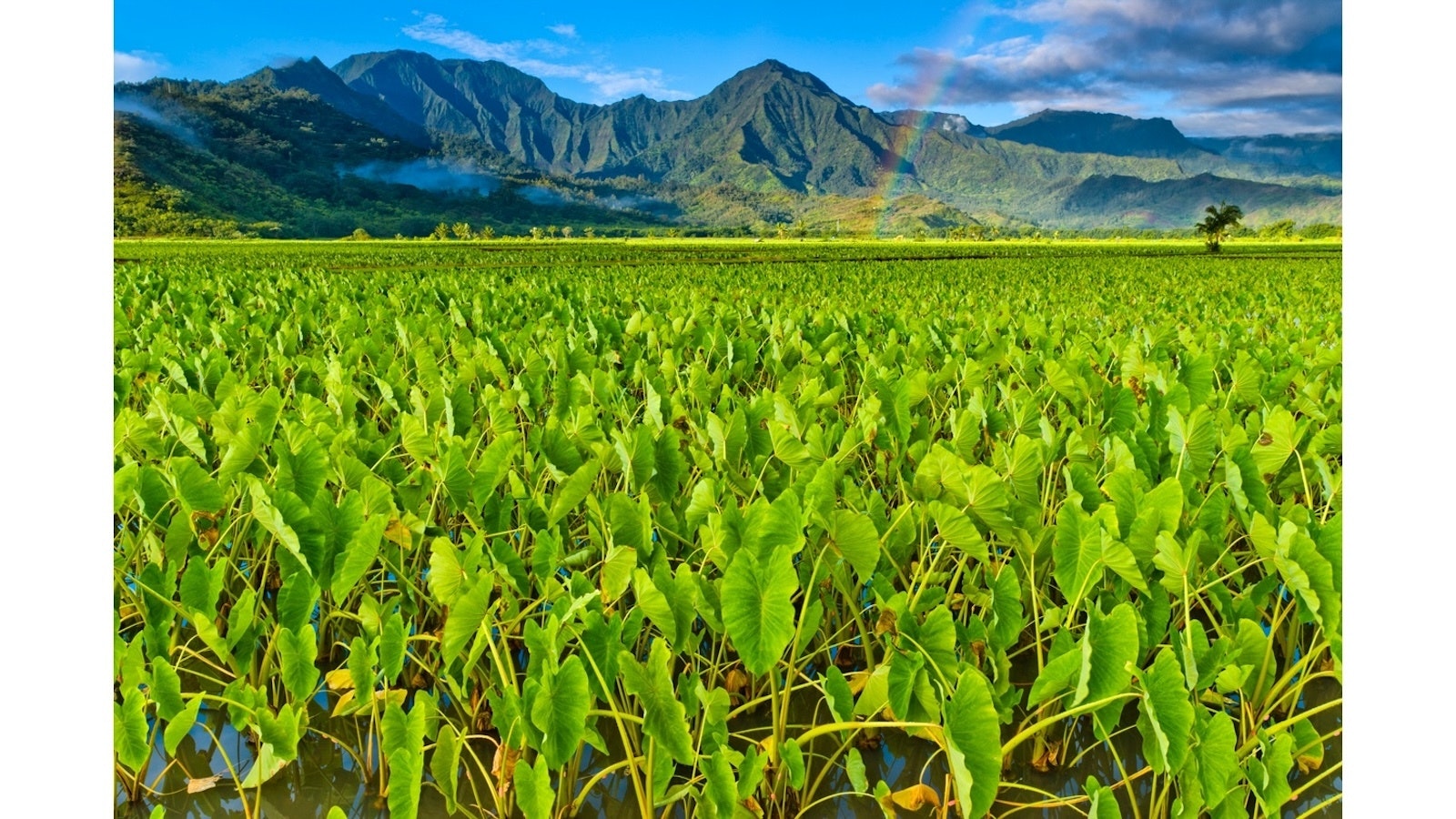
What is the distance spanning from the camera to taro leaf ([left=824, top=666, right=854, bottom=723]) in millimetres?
1535

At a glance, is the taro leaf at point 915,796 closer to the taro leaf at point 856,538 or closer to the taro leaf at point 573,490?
the taro leaf at point 856,538

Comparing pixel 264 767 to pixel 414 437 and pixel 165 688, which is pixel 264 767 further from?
pixel 414 437

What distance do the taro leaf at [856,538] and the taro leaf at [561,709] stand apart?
1.76ft

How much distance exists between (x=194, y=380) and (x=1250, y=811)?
380 centimetres

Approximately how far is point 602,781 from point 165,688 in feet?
2.73

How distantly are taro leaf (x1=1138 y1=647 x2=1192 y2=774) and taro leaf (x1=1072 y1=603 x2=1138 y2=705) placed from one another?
0.13 feet

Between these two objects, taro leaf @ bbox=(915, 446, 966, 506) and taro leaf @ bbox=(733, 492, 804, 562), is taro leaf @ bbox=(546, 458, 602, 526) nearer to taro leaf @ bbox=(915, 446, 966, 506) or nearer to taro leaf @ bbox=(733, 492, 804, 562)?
taro leaf @ bbox=(733, 492, 804, 562)

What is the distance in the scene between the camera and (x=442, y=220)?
95125mm

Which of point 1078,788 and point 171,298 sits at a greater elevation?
point 171,298

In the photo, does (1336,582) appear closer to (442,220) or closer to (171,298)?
(171,298)

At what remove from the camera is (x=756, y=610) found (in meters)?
1.39

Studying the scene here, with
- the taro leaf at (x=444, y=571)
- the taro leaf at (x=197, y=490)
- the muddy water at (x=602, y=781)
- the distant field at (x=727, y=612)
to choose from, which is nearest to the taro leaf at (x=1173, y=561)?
the distant field at (x=727, y=612)

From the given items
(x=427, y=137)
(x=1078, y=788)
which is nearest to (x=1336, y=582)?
(x=1078, y=788)

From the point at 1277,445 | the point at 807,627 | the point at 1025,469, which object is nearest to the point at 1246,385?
the point at 1277,445
